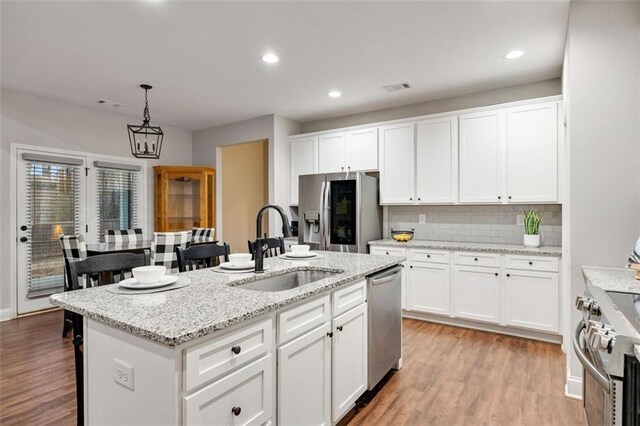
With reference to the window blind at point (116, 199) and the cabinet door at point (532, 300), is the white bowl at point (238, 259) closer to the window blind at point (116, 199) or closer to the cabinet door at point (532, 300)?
the cabinet door at point (532, 300)

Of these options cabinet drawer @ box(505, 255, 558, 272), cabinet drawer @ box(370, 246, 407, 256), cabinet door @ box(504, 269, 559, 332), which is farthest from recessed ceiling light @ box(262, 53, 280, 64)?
cabinet door @ box(504, 269, 559, 332)

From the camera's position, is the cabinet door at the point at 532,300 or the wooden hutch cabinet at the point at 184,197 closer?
the cabinet door at the point at 532,300

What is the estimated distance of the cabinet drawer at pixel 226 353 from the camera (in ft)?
3.68

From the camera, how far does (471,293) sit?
3703mm

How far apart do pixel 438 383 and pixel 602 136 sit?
2011mm

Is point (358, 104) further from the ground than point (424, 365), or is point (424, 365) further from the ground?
point (358, 104)

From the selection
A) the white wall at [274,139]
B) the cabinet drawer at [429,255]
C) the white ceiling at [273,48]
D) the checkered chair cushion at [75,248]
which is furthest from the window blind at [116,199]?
the cabinet drawer at [429,255]

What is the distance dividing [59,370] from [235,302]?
2.35m

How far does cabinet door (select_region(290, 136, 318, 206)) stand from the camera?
16.8 ft

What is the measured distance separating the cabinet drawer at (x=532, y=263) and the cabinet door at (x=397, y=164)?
1315 millimetres

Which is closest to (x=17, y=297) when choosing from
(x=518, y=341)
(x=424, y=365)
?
(x=424, y=365)

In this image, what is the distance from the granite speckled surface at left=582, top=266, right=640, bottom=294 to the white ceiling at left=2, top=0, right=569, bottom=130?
1806 millimetres

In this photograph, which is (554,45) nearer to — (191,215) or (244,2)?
(244,2)

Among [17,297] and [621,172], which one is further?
[17,297]
